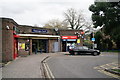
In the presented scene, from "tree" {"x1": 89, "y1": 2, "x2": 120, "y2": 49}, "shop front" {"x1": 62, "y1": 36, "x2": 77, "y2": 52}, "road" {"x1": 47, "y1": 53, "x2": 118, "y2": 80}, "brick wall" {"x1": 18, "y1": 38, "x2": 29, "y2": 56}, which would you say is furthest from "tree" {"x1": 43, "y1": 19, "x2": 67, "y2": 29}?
"tree" {"x1": 89, "y1": 2, "x2": 120, "y2": 49}

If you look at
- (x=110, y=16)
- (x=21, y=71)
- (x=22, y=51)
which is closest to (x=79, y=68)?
(x=21, y=71)

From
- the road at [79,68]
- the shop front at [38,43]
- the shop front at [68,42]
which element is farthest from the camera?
the shop front at [68,42]

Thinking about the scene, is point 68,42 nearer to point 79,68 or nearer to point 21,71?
point 79,68

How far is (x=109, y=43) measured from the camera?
43.6 metres

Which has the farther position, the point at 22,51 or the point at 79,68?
the point at 22,51

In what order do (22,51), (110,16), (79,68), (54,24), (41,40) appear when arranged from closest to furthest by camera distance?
(110,16)
(79,68)
(22,51)
(41,40)
(54,24)

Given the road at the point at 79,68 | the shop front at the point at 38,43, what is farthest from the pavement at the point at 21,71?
the shop front at the point at 38,43

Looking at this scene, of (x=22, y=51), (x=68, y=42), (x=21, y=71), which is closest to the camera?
(x=21, y=71)

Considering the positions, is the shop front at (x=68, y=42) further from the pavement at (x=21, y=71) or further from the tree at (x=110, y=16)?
the tree at (x=110, y=16)

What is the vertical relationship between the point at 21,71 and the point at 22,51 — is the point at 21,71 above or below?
below

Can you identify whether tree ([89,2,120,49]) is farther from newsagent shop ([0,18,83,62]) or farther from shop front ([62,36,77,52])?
shop front ([62,36,77,52])

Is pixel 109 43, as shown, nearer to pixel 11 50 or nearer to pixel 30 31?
pixel 30 31

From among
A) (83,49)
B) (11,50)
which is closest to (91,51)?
(83,49)

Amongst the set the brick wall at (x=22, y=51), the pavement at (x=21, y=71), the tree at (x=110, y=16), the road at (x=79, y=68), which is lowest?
the road at (x=79, y=68)
